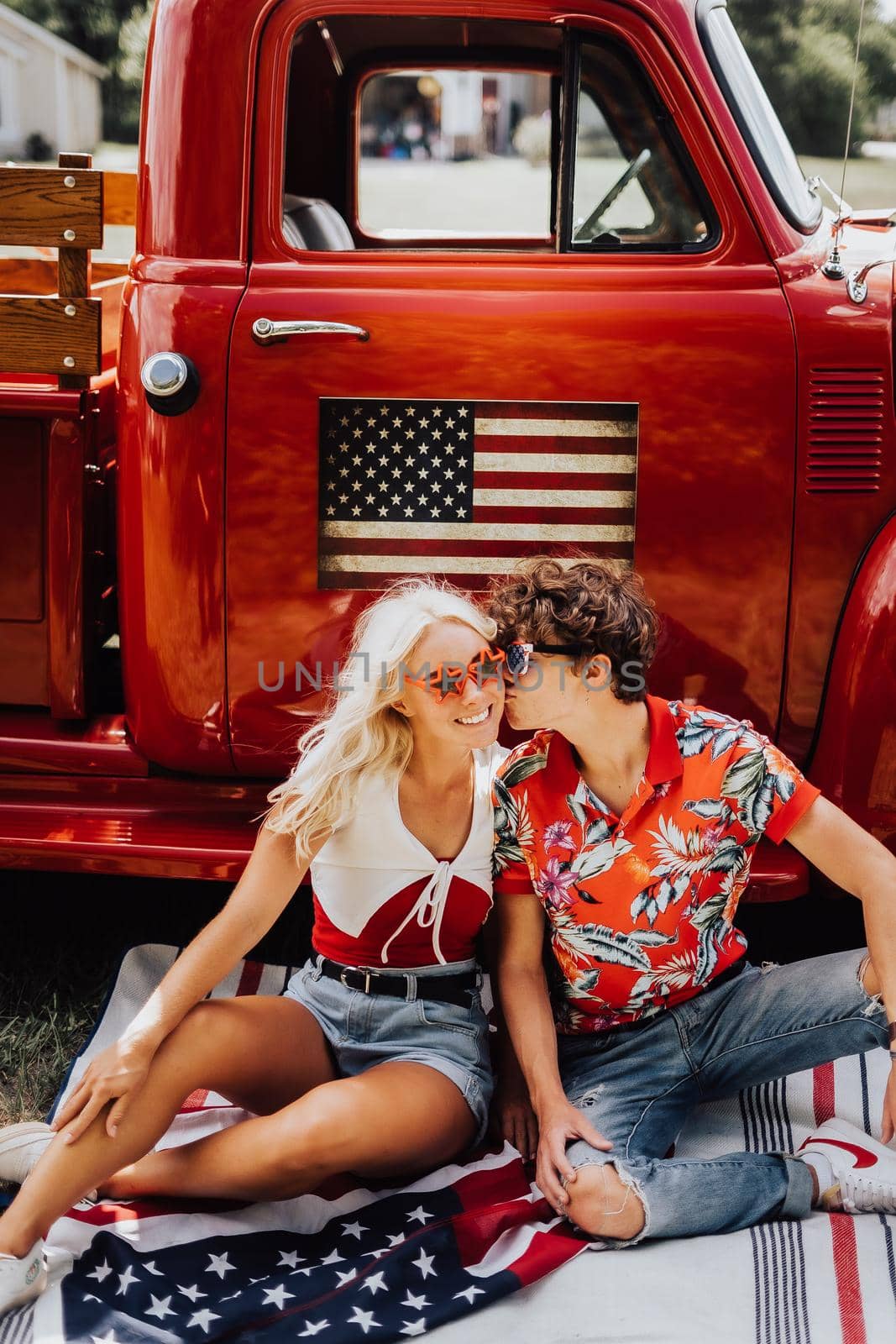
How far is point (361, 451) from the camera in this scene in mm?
2479

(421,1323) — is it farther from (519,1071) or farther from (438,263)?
(438,263)

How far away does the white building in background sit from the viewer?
24.1 m

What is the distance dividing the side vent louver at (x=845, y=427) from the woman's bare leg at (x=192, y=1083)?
1.35 meters

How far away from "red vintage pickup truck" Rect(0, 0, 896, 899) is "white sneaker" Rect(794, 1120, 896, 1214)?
45 cm

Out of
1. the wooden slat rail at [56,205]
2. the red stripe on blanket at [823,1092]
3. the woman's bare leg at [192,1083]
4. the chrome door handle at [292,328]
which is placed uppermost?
the wooden slat rail at [56,205]

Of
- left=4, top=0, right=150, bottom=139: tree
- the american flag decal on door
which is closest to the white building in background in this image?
left=4, top=0, right=150, bottom=139: tree

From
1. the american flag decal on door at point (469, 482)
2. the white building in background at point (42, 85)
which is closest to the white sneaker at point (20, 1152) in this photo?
the american flag decal on door at point (469, 482)

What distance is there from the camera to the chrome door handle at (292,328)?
7.92ft

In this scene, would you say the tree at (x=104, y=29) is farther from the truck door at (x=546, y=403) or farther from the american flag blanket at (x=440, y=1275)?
the american flag blanket at (x=440, y=1275)

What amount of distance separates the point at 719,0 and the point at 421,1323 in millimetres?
2354

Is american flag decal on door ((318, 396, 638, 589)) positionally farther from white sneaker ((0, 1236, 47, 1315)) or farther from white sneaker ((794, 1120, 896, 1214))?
white sneaker ((0, 1236, 47, 1315))

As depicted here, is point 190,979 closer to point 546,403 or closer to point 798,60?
point 546,403

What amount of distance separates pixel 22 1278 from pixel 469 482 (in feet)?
4.88

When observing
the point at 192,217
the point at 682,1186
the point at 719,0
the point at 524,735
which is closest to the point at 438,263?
the point at 192,217
